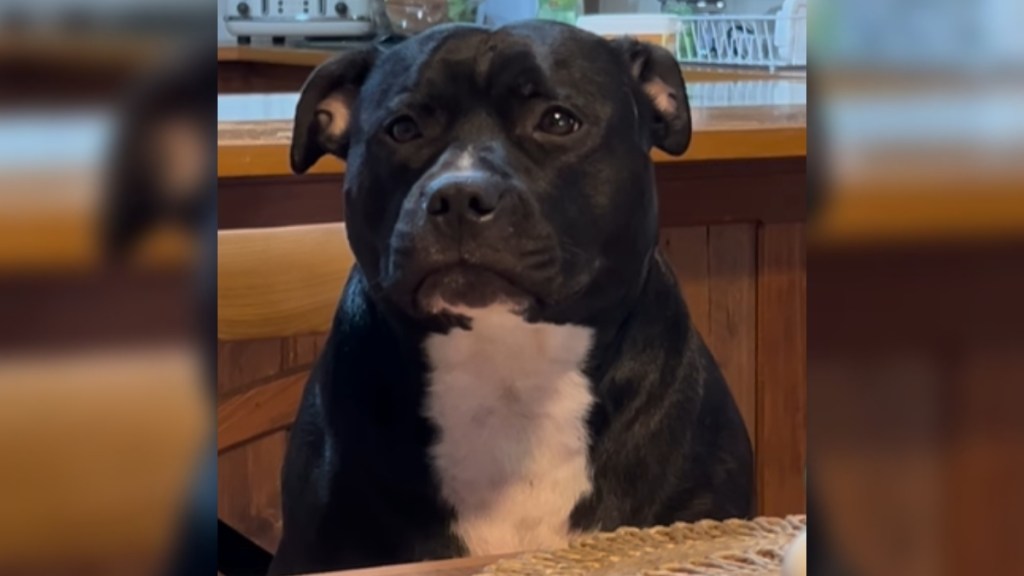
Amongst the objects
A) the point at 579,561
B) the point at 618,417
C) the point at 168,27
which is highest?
the point at 168,27

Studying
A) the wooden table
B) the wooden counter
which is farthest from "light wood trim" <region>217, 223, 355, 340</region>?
the wooden table

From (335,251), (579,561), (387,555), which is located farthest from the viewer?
(335,251)

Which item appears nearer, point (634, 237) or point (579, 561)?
point (579, 561)

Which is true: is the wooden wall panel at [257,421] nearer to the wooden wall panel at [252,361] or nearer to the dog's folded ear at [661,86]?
the wooden wall panel at [252,361]

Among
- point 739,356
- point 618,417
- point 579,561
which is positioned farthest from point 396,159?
point 739,356

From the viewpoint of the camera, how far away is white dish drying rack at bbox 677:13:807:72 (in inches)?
86.9

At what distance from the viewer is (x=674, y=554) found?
538 millimetres

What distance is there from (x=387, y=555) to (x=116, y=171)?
917 millimetres

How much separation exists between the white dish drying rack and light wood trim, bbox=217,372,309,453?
102 centimetres

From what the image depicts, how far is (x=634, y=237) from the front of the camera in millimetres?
1104

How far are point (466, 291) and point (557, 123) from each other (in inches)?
6.6

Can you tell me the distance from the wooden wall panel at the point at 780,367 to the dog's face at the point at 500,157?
0.56 meters

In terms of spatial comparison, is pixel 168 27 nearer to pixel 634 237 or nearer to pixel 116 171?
pixel 116 171

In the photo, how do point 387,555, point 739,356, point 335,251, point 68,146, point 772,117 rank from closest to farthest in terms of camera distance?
point 68,146 < point 387,555 < point 335,251 < point 772,117 < point 739,356
